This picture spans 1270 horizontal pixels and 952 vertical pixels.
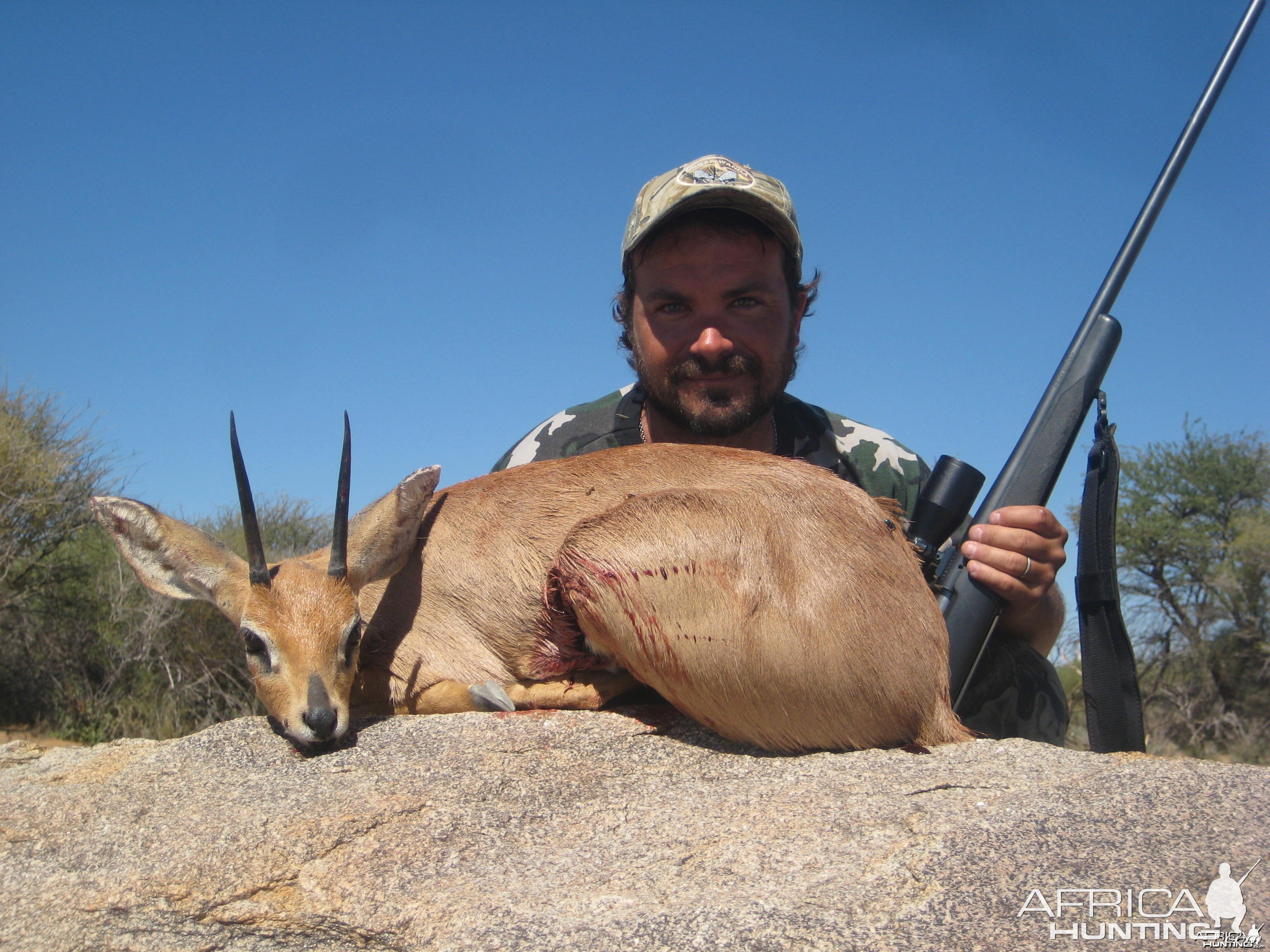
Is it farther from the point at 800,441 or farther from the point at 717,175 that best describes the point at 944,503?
the point at 717,175

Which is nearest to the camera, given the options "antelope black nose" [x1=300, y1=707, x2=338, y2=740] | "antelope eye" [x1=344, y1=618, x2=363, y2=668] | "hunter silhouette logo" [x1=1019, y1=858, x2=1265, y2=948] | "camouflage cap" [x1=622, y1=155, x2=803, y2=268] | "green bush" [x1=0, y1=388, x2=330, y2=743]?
"hunter silhouette logo" [x1=1019, y1=858, x2=1265, y2=948]

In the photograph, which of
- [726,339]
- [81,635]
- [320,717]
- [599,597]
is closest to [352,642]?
[320,717]

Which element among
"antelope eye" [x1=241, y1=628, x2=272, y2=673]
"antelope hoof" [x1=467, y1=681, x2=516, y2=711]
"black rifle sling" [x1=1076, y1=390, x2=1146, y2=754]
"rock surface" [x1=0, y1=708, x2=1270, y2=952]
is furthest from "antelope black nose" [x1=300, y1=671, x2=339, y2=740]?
"black rifle sling" [x1=1076, y1=390, x2=1146, y2=754]

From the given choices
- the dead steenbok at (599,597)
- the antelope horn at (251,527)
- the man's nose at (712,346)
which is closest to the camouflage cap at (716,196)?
the man's nose at (712,346)

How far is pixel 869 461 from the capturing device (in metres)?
6.73

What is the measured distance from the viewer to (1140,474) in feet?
59.4

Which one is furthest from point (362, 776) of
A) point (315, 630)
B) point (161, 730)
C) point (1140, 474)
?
point (1140, 474)

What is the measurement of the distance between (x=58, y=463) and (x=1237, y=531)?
20.9 m

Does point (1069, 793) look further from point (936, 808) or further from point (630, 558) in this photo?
point (630, 558)

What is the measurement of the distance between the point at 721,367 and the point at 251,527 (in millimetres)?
3240

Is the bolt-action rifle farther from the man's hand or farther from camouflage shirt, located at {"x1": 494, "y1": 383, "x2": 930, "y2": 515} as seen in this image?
camouflage shirt, located at {"x1": 494, "y1": 383, "x2": 930, "y2": 515}

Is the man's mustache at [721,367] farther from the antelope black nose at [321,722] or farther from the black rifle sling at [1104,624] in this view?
the antelope black nose at [321,722]

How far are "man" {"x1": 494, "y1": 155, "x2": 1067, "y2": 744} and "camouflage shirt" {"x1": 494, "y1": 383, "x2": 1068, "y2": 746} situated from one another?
1cm

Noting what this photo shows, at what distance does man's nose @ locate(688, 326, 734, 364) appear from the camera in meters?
6.06
